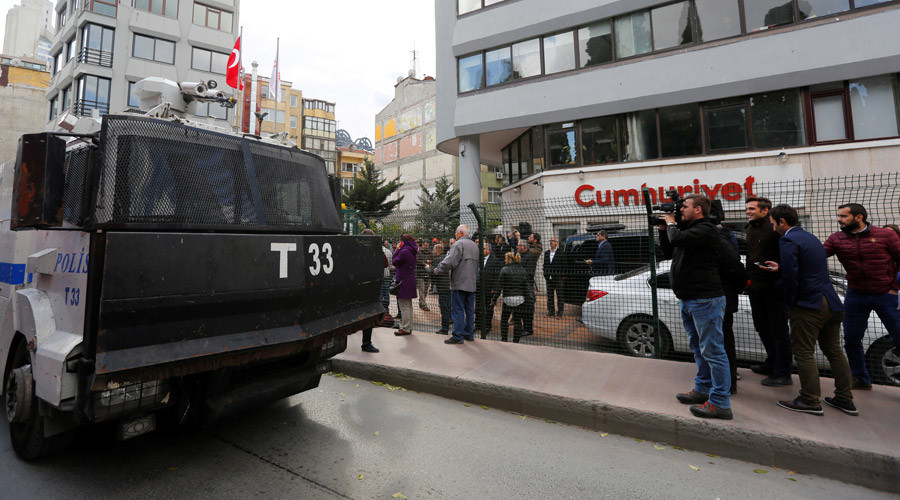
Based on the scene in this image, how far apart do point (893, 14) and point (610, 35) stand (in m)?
7.13

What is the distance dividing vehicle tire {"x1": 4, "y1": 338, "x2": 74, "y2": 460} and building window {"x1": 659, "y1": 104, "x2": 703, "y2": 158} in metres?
14.9

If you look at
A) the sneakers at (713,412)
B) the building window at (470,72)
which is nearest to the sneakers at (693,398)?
the sneakers at (713,412)

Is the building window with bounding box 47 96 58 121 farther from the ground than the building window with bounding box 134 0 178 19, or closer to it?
closer to it

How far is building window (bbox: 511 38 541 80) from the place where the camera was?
1502 cm

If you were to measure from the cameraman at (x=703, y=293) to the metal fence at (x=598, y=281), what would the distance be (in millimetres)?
1674

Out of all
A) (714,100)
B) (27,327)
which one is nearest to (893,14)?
(714,100)

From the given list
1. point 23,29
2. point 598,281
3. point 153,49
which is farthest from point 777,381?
point 23,29

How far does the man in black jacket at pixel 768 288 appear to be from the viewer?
4340 mm

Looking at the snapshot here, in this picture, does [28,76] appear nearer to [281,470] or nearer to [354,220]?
[354,220]

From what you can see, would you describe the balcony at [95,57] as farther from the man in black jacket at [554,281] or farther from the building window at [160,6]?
the man in black jacket at [554,281]

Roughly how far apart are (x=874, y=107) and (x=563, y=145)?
27.7 ft

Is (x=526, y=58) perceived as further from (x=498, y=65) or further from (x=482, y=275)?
(x=482, y=275)

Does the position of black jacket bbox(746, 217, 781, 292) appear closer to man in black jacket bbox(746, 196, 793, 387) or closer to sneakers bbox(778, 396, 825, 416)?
man in black jacket bbox(746, 196, 793, 387)

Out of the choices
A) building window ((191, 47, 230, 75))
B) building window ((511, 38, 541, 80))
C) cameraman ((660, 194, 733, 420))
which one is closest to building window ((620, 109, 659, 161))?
building window ((511, 38, 541, 80))
